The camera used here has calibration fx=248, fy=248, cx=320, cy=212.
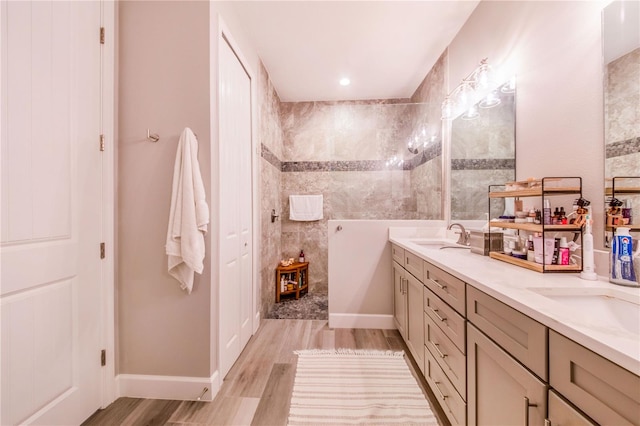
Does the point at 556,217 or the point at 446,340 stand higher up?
the point at 556,217

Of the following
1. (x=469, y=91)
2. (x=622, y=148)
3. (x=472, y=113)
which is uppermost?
(x=469, y=91)

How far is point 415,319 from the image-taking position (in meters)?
1.76

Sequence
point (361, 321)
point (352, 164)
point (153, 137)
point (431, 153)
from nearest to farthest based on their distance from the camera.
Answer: point (153, 137) → point (361, 321) → point (431, 153) → point (352, 164)

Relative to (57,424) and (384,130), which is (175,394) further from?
(384,130)

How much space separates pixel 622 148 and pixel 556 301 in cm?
67

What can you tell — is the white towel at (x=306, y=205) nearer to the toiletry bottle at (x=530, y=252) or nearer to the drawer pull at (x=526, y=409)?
the toiletry bottle at (x=530, y=252)

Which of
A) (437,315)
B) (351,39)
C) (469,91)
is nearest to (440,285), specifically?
(437,315)

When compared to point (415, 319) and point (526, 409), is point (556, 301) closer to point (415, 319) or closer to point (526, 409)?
point (526, 409)

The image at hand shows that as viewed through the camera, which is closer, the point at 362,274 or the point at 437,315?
the point at 437,315

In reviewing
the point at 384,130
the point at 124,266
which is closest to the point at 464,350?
the point at 124,266

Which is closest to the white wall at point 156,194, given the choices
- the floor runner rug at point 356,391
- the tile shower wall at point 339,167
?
the floor runner rug at point 356,391

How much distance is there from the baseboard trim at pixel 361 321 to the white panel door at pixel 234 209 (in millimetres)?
815

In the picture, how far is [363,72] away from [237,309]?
279 centimetres

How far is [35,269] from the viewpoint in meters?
1.12
